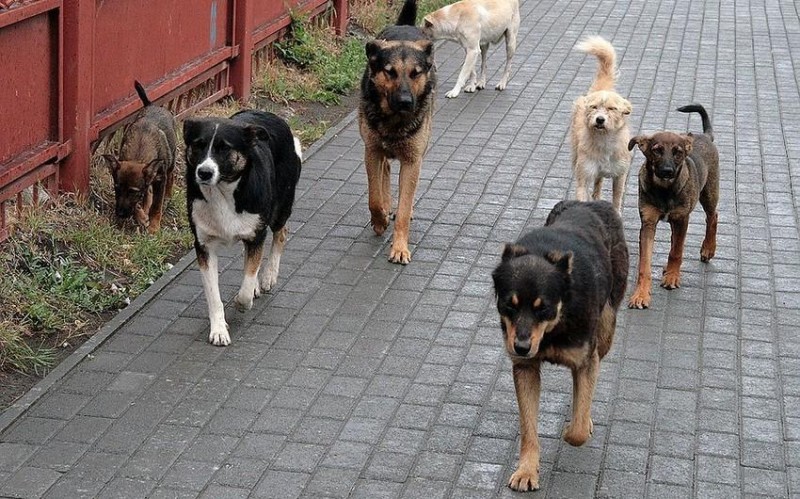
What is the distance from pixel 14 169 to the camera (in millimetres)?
8141

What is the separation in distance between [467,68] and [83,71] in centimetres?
561

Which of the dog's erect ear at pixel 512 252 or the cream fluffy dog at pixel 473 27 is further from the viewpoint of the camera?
the cream fluffy dog at pixel 473 27

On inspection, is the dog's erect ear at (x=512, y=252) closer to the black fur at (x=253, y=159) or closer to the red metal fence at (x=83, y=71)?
the black fur at (x=253, y=159)

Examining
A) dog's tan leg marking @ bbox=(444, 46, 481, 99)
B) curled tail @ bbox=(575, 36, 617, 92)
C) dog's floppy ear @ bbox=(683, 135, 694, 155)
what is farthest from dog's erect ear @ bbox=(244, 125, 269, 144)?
dog's tan leg marking @ bbox=(444, 46, 481, 99)

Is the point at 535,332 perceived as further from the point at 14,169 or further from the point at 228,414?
the point at 14,169

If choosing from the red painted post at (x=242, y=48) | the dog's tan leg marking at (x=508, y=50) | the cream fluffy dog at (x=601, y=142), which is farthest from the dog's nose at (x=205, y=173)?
the dog's tan leg marking at (x=508, y=50)

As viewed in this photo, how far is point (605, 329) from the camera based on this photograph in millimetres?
6383

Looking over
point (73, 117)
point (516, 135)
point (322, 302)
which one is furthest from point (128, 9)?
point (516, 135)

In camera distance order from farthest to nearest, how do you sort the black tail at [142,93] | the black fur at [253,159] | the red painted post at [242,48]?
the red painted post at [242,48], the black tail at [142,93], the black fur at [253,159]

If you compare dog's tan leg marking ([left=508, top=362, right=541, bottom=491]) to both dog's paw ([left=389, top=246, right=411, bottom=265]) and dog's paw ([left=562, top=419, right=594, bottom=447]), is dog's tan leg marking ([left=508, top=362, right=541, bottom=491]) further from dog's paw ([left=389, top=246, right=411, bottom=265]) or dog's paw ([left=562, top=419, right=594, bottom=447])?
dog's paw ([left=389, top=246, right=411, bottom=265])

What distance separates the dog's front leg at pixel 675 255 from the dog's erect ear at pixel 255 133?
2806 mm

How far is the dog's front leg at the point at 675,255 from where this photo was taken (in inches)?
327

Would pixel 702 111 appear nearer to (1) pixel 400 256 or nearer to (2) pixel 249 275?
(1) pixel 400 256

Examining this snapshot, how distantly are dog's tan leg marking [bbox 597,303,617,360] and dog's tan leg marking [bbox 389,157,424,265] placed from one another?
255cm
